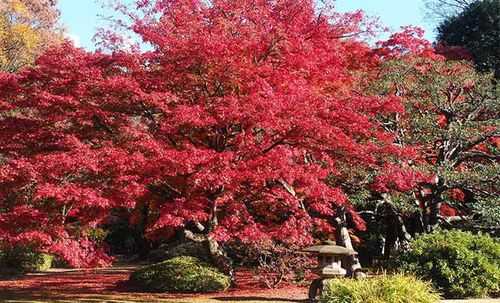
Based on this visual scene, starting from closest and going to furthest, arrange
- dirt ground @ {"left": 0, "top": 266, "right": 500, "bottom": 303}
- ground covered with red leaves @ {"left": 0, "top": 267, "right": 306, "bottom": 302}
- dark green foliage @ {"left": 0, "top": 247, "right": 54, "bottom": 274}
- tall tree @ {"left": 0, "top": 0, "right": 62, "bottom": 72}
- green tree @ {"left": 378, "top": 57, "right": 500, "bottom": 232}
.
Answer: dirt ground @ {"left": 0, "top": 266, "right": 500, "bottom": 303} → ground covered with red leaves @ {"left": 0, "top": 267, "right": 306, "bottom": 302} → green tree @ {"left": 378, "top": 57, "right": 500, "bottom": 232} → dark green foliage @ {"left": 0, "top": 247, "right": 54, "bottom": 274} → tall tree @ {"left": 0, "top": 0, "right": 62, "bottom": 72}

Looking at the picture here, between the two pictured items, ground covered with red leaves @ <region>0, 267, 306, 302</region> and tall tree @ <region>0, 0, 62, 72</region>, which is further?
tall tree @ <region>0, 0, 62, 72</region>

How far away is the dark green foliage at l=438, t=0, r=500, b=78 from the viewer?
19203mm

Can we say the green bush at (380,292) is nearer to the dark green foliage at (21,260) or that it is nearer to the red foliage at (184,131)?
the red foliage at (184,131)

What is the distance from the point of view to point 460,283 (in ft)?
36.1

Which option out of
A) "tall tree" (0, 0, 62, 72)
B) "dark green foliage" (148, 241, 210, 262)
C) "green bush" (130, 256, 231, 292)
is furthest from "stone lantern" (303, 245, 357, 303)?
"tall tree" (0, 0, 62, 72)

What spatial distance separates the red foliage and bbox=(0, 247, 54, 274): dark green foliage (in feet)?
34.9

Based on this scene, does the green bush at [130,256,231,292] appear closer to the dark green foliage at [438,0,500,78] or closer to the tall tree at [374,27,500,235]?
the tall tree at [374,27,500,235]

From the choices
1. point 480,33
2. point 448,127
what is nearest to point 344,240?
point 448,127

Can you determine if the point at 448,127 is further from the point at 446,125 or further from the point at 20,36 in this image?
the point at 20,36

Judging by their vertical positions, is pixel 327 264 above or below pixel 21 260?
above

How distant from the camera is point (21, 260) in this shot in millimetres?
21094

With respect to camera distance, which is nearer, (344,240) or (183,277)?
(183,277)

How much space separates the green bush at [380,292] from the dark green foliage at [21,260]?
52.3 ft

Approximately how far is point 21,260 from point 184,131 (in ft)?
42.2
